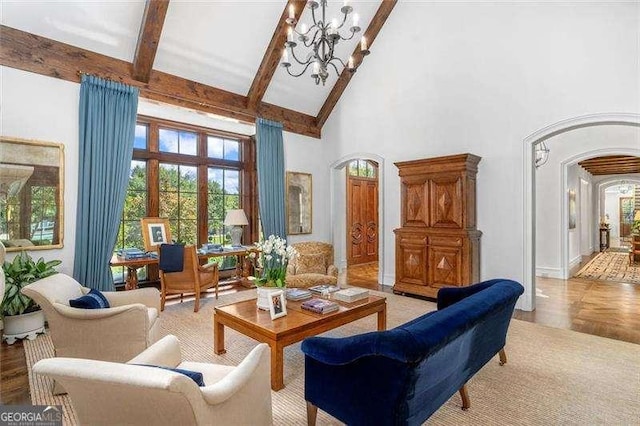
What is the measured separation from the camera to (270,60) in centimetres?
552

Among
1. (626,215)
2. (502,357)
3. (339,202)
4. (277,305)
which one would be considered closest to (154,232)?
(277,305)

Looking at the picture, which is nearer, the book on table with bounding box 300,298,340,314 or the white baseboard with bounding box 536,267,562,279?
the book on table with bounding box 300,298,340,314

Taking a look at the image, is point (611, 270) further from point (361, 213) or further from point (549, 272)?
point (361, 213)

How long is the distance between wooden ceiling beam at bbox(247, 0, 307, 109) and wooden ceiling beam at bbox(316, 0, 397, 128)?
1392 millimetres

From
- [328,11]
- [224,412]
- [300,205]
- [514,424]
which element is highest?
[328,11]

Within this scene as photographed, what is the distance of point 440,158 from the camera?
4.86 meters

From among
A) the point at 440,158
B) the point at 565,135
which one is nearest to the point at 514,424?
the point at 440,158

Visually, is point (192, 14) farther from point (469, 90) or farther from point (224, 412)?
point (224, 412)

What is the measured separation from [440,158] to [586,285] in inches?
144

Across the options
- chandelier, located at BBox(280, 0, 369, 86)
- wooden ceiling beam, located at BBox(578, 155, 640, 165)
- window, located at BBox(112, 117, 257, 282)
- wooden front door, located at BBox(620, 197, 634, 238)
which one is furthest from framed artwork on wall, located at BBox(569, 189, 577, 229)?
wooden front door, located at BBox(620, 197, 634, 238)

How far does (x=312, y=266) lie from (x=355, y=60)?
395cm

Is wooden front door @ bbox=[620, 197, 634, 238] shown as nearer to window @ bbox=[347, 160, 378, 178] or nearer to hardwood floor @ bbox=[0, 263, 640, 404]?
hardwood floor @ bbox=[0, 263, 640, 404]

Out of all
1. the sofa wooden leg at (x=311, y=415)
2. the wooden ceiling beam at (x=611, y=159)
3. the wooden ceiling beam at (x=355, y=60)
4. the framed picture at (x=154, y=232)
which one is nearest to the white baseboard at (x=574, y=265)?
the wooden ceiling beam at (x=611, y=159)

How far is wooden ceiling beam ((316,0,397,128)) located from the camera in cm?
588
